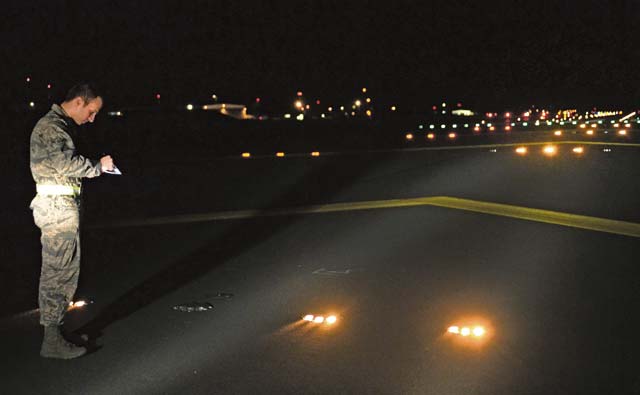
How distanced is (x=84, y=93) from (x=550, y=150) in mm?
21971

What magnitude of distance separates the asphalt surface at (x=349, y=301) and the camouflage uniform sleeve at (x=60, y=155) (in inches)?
53.0

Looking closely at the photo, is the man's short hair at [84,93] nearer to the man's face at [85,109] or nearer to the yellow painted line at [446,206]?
the man's face at [85,109]

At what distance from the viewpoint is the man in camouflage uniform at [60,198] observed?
5070 mm

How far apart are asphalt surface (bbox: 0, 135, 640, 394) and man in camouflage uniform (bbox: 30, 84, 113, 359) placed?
344 millimetres

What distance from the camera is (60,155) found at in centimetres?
503

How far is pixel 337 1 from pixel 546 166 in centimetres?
3805

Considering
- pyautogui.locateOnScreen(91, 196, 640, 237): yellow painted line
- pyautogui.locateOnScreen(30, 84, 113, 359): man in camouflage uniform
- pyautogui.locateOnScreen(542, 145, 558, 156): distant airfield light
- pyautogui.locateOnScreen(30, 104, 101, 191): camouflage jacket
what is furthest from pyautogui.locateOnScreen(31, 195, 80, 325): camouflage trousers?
pyautogui.locateOnScreen(542, 145, 558, 156): distant airfield light

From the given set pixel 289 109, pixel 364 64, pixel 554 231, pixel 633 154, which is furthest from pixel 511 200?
pixel 289 109

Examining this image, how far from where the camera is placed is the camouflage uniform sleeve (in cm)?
503

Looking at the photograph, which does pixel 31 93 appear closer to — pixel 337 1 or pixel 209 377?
pixel 337 1

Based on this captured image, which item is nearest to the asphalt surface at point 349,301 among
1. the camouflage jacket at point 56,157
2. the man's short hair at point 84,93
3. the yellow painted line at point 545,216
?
the yellow painted line at point 545,216

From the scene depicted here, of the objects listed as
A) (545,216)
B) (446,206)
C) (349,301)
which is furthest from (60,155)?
(446,206)

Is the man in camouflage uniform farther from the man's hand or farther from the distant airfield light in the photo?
the distant airfield light

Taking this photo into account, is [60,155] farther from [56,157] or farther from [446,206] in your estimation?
[446,206]
